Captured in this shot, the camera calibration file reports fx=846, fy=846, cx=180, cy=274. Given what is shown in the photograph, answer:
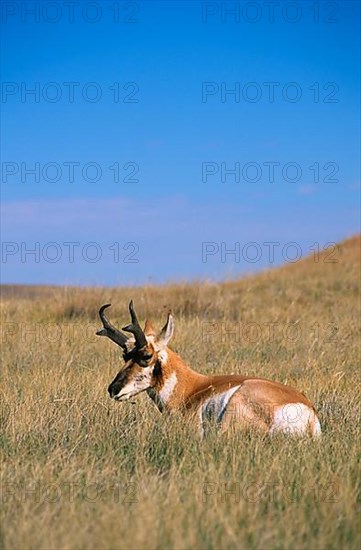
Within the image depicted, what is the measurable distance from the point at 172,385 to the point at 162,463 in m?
2.04

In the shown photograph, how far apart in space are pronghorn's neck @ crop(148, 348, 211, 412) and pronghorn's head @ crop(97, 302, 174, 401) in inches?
1.8

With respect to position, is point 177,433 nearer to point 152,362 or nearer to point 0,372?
point 152,362

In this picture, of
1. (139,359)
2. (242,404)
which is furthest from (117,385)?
(242,404)

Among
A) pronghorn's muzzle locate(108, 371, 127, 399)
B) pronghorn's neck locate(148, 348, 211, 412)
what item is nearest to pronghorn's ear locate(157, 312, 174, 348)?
pronghorn's neck locate(148, 348, 211, 412)

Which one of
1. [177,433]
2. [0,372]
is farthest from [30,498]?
[0,372]

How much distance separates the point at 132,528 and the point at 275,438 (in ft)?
9.22

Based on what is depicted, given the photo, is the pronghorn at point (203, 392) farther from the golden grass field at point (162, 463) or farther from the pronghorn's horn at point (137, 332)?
the golden grass field at point (162, 463)

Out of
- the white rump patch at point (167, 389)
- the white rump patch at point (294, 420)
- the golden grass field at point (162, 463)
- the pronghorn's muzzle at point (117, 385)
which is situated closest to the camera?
the golden grass field at point (162, 463)

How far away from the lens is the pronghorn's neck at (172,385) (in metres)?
8.33

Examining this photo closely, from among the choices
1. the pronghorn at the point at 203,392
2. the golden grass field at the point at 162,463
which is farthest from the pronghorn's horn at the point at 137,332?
the golden grass field at the point at 162,463

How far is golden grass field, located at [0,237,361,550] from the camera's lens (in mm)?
4598

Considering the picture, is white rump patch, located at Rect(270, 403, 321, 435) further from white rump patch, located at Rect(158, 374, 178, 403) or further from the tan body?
white rump patch, located at Rect(158, 374, 178, 403)

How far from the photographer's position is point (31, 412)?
7.86 m

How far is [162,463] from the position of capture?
6367 mm
